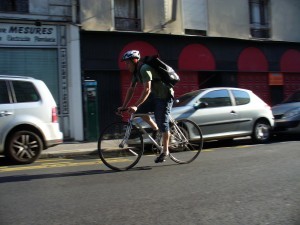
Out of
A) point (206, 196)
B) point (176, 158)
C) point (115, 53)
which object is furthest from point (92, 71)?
point (206, 196)

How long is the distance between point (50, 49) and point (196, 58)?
5.51 meters

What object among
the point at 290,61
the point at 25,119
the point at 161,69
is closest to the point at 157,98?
the point at 161,69

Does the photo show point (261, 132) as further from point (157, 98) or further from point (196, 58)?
point (196, 58)

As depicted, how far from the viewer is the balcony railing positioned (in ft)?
48.8

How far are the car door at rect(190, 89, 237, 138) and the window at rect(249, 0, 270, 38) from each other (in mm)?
8163

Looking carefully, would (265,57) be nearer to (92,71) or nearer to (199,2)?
(199,2)

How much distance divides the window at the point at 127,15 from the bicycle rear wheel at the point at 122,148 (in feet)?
27.6

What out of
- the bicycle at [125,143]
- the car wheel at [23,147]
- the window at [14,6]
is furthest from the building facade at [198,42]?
the bicycle at [125,143]

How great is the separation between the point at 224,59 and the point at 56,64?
6.72 metres

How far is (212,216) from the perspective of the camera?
4430 millimetres

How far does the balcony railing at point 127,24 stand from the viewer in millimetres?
14879

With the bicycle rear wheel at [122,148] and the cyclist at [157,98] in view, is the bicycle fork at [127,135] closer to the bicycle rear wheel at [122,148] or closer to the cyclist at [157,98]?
the bicycle rear wheel at [122,148]

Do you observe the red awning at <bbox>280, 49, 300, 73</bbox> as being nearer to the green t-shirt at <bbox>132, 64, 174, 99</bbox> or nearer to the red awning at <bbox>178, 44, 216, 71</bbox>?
the red awning at <bbox>178, 44, 216, 71</bbox>

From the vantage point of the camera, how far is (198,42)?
1623 cm
